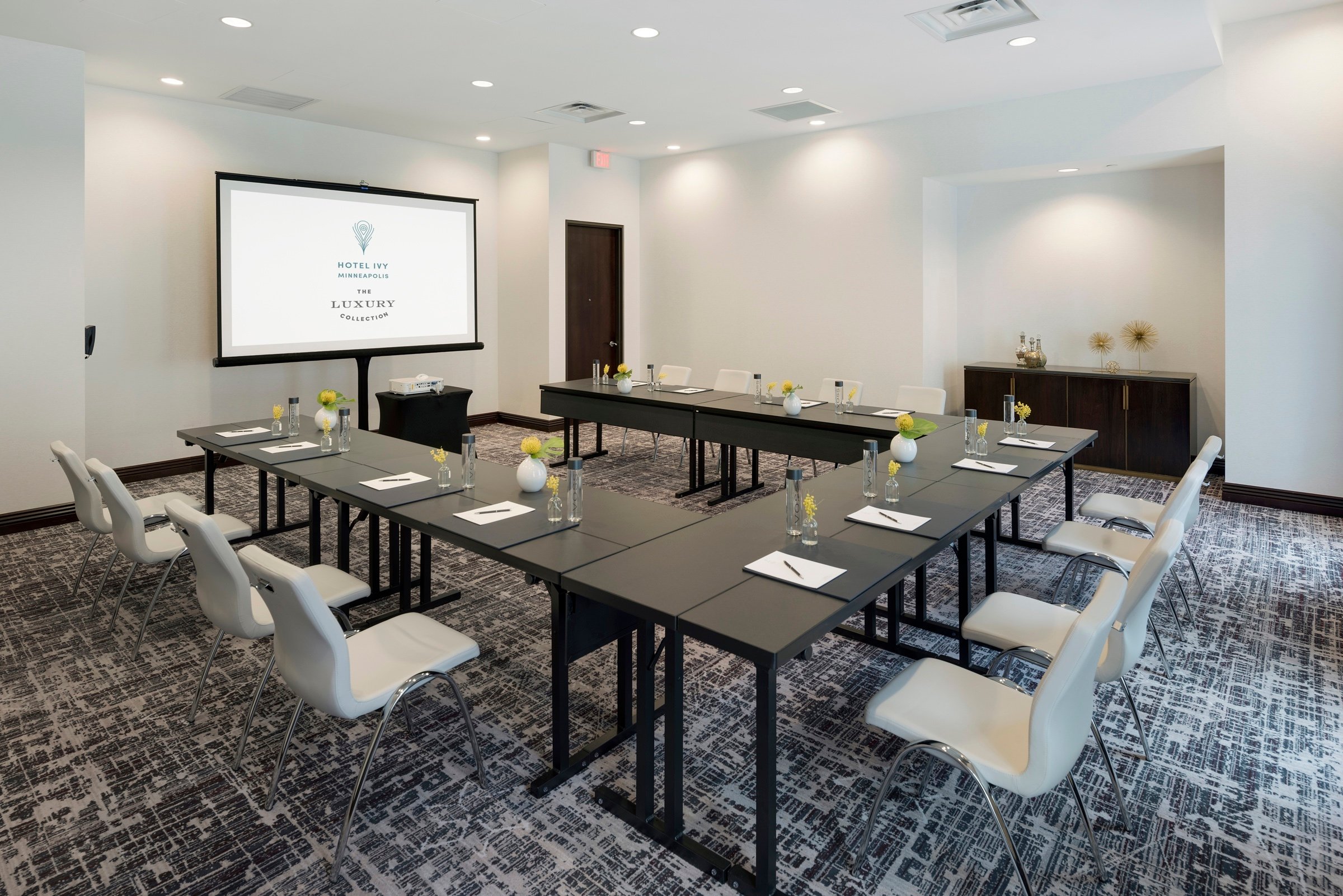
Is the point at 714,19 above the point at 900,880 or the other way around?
above

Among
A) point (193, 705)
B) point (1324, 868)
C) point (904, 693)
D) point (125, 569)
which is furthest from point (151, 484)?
→ point (1324, 868)

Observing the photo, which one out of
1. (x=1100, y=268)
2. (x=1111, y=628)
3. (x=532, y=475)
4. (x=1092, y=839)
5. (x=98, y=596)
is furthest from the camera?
(x=1100, y=268)

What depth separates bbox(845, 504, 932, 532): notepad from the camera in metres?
2.66

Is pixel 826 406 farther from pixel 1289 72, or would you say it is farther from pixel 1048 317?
pixel 1289 72

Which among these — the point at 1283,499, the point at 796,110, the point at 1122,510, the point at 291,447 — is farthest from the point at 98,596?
the point at 1283,499

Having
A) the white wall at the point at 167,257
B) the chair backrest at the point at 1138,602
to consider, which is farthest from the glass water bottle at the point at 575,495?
the white wall at the point at 167,257

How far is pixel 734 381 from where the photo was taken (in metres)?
6.70

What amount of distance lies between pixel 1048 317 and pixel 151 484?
25.8 feet

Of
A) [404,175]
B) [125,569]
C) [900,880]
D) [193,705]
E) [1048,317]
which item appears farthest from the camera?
[404,175]

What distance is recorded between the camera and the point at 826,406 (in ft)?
17.9

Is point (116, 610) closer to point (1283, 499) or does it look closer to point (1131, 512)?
point (1131, 512)

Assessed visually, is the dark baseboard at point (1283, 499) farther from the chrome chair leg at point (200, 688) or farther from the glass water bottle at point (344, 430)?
the chrome chair leg at point (200, 688)

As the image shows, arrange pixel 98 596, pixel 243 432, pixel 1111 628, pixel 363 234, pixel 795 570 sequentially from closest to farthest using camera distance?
pixel 1111 628 → pixel 795 570 → pixel 98 596 → pixel 243 432 → pixel 363 234

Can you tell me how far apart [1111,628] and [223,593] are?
2697 millimetres
